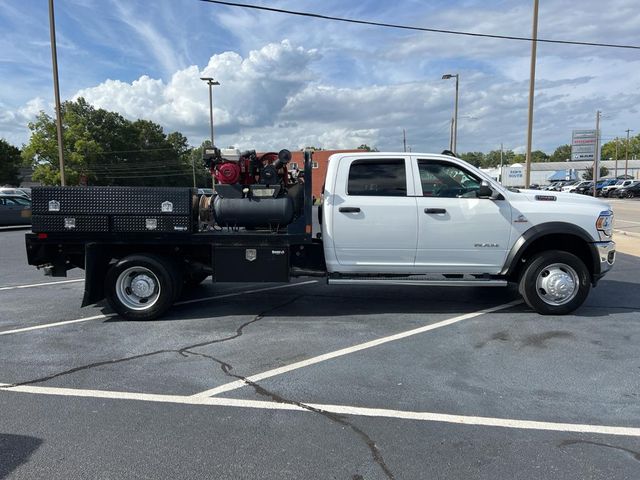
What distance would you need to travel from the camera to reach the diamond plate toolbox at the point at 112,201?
6242 millimetres

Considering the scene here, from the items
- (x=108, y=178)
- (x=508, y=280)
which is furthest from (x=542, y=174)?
(x=508, y=280)

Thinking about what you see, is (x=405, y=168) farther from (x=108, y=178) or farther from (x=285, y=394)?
(x=108, y=178)

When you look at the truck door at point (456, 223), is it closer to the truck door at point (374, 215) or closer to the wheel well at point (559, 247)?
the truck door at point (374, 215)

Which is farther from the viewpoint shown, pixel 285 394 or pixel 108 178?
pixel 108 178

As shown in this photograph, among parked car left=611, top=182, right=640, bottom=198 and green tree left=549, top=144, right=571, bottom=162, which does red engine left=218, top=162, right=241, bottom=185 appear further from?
green tree left=549, top=144, right=571, bottom=162

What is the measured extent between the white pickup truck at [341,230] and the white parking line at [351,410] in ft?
7.41

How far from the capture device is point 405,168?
257 inches

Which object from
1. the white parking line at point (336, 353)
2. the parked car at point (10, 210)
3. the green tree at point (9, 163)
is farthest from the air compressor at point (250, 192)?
the green tree at point (9, 163)

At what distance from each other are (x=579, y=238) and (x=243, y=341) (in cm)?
436

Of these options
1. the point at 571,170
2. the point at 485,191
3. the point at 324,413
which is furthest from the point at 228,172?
the point at 571,170

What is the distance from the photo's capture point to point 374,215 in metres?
6.41

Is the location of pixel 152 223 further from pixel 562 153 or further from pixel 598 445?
pixel 562 153

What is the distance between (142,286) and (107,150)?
8340cm

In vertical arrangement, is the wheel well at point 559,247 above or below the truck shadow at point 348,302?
above
